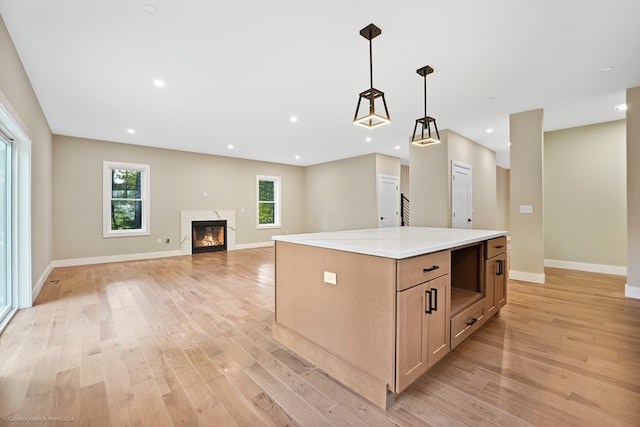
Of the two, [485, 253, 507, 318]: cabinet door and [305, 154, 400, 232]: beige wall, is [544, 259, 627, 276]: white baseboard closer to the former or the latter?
[485, 253, 507, 318]: cabinet door

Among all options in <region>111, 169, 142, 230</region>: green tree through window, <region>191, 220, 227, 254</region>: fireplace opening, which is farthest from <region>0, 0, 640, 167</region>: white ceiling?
<region>191, 220, 227, 254</region>: fireplace opening

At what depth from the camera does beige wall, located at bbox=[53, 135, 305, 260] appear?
5566 mm

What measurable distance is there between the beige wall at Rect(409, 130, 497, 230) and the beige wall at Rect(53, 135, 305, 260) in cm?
473

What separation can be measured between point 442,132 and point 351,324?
4.69 meters

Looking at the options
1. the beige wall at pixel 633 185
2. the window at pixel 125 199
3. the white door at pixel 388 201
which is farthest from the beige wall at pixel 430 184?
the window at pixel 125 199

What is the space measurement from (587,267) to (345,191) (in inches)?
215

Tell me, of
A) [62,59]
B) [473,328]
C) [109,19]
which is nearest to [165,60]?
[109,19]

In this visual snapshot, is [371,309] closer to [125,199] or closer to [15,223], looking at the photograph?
[15,223]

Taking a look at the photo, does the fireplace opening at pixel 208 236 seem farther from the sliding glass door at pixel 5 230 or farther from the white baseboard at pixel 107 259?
the sliding glass door at pixel 5 230

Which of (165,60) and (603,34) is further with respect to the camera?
(165,60)

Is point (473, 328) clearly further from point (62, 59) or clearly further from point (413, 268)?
point (62, 59)

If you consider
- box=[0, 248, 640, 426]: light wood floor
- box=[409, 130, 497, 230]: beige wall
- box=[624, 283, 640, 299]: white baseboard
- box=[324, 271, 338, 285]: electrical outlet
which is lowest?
box=[0, 248, 640, 426]: light wood floor

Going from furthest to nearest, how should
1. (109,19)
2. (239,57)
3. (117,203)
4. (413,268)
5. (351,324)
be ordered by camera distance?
(117,203) < (239,57) < (109,19) < (351,324) < (413,268)

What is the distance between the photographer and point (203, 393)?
1685mm
